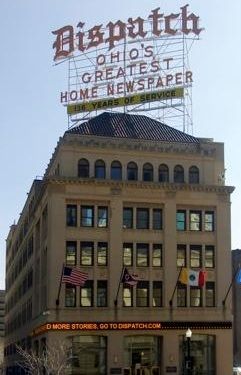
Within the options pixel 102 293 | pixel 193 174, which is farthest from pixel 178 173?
pixel 102 293

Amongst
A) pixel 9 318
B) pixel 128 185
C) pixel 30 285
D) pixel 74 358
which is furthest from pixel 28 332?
pixel 9 318

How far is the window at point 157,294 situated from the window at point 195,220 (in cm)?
670

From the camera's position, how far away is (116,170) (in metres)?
76.3

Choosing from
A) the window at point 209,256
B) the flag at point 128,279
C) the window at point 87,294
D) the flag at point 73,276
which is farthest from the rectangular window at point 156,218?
the flag at point 73,276

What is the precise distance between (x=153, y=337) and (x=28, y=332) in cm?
2114

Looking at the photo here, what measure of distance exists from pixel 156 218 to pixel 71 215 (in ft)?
28.4

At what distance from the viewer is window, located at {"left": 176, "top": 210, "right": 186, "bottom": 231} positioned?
3007 inches

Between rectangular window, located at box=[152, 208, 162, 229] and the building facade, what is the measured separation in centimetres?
10

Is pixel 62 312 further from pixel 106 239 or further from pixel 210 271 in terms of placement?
pixel 210 271

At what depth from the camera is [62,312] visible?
70.9m

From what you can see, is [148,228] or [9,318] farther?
[9,318]

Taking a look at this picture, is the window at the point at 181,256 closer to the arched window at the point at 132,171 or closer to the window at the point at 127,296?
the window at the point at 127,296

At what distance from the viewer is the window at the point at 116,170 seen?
2997 inches

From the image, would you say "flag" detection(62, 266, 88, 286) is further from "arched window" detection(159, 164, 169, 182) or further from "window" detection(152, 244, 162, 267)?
"arched window" detection(159, 164, 169, 182)
